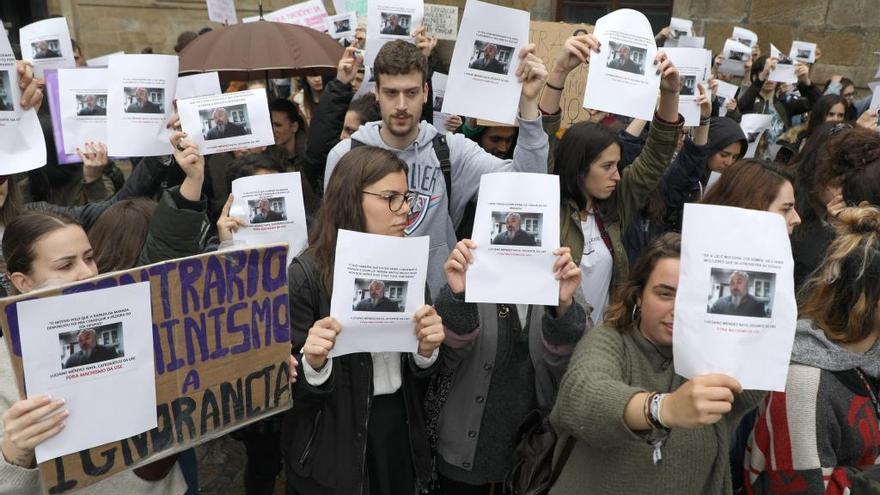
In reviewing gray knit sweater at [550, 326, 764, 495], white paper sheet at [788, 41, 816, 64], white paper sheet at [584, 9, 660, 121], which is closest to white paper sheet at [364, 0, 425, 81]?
white paper sheet at [584, 9, 660, 121]

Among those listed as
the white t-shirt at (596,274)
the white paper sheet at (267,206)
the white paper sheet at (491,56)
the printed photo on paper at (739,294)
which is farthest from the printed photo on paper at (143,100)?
the printed photo on paper at (739,294)

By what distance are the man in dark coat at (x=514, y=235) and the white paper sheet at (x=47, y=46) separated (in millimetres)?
3629

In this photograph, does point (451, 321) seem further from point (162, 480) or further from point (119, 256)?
point (119, 256)

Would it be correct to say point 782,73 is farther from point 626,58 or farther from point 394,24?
point 626,58

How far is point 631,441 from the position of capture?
1.94 meters

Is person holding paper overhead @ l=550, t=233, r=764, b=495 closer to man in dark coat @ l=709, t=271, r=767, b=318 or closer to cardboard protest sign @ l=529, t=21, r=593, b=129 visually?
man in dark coat @ l=709, t=271, r=767, b=318

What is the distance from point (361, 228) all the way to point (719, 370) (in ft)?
4.30

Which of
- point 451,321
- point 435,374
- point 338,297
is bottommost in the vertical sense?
point 435,374

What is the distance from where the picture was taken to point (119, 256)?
9.86 feet

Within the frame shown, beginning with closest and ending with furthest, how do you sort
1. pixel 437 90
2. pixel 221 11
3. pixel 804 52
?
1. pixel 437 90
2. pixel 221 11
3. pixel 804 52

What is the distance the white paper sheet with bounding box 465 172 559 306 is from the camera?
7.62 ft

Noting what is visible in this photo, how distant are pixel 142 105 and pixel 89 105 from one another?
50 centimetres

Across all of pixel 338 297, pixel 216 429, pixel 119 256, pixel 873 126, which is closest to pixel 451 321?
pixel 338 297

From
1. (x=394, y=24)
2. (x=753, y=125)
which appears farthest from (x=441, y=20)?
(x=753, y=125)
